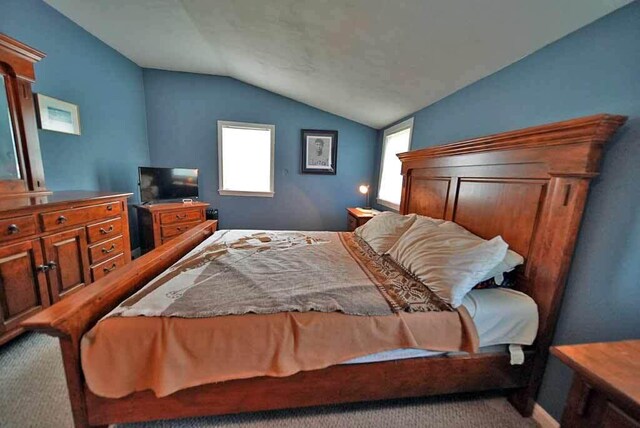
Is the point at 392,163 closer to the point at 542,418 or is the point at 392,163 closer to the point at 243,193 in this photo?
the point at 243,193

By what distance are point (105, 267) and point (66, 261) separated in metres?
0.40

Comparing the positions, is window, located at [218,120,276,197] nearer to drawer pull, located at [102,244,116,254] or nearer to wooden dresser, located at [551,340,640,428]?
drawer pull, located at [102,244,116,254]

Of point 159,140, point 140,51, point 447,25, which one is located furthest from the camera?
point 159,140

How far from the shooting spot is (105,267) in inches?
88.3

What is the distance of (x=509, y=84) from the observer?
5.07 feet

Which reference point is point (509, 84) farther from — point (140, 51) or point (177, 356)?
point (140, 51)

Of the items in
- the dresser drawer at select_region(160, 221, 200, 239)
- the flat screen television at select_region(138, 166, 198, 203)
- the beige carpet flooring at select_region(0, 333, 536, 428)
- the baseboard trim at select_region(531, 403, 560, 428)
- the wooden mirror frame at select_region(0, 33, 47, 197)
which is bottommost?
the beige carpet flooring at select_region(0, 333, 536, 428)

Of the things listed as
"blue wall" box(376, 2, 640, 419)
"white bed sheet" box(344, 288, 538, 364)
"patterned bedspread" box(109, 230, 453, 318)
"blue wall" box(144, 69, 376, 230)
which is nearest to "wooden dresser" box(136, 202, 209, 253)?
"blue wall" box(144, 69, 376, 230)

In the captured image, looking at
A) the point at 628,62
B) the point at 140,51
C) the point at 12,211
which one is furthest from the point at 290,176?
the point at 628,62

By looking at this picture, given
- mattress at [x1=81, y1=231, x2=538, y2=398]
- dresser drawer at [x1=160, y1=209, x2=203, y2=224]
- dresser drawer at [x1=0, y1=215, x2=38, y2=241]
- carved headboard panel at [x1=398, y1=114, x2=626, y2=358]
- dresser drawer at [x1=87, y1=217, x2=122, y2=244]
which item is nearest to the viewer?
mattress at [x1=81, y1=231, x2=538, y2=398]

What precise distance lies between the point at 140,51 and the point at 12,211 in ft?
8.71

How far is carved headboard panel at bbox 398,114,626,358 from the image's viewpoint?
1084 mm

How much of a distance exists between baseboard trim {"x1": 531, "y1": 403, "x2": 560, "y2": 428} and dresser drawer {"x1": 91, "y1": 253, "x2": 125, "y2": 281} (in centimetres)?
307

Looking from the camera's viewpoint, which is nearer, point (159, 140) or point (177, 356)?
point (177, 356)
